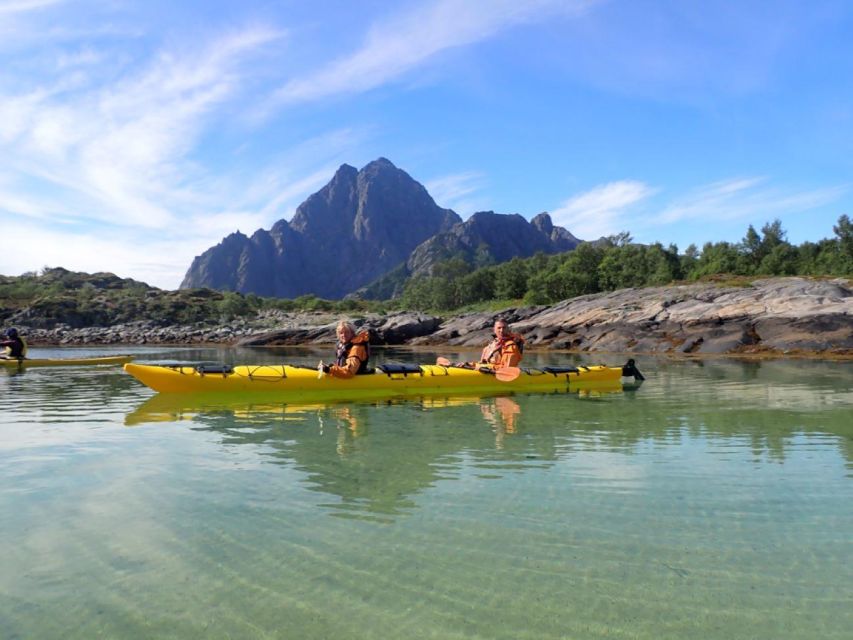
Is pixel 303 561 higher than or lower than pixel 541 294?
lower

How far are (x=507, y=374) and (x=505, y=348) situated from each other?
928 mm

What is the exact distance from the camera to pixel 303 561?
445 centimetres

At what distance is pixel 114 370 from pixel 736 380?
23.0 metres

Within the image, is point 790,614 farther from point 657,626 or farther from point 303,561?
point 303,561

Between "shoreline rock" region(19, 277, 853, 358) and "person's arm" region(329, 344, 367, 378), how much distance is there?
82.5ft

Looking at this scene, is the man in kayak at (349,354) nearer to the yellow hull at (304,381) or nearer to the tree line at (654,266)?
the yellow hull at (304,381)

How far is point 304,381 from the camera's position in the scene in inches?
530

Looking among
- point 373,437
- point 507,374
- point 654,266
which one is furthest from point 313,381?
point 654,266

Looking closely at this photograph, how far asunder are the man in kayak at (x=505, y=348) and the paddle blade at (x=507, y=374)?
1.01 ft

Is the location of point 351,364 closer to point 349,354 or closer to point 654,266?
point 349,354

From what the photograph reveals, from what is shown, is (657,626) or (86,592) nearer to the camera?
(657,626)

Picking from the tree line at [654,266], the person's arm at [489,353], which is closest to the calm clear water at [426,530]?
the person's arm at [489,353]

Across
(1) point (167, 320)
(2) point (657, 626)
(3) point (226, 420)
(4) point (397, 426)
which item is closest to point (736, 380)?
(4) point (397, 426)

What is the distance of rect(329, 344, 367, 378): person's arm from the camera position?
1337 centimetres
